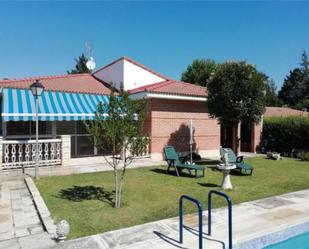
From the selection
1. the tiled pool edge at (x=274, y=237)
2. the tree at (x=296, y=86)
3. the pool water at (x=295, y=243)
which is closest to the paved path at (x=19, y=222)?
the tiled pool edge at (x=274, y=237)

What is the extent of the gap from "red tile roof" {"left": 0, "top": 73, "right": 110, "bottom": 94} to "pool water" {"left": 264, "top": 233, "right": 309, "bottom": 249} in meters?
17.6

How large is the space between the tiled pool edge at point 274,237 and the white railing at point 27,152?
47.0 feet

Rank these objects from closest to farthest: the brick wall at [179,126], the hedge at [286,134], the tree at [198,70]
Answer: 1. the brick wall at [179,126]
2. the hedge at [286,134]
3. the tree at [198,70]

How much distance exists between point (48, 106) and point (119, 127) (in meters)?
10.3

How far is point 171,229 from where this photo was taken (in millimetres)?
8344

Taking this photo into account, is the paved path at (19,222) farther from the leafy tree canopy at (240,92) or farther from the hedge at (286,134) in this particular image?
the hedge at (286,134)

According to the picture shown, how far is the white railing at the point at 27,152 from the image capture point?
17.4 meters

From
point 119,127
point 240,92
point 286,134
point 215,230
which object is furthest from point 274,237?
point 286,134

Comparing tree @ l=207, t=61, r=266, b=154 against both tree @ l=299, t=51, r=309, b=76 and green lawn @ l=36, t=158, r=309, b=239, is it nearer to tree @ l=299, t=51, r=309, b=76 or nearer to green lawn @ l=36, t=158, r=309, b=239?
green lawn @ l=36, t=158, r=309, b=239

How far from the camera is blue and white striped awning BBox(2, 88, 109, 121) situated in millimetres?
17038

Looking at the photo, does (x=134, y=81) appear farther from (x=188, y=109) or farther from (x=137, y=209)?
(x=137, y=209)

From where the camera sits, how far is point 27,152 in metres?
18.3

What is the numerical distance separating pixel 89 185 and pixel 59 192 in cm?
173

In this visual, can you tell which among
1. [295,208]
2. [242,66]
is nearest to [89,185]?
[295,208]
